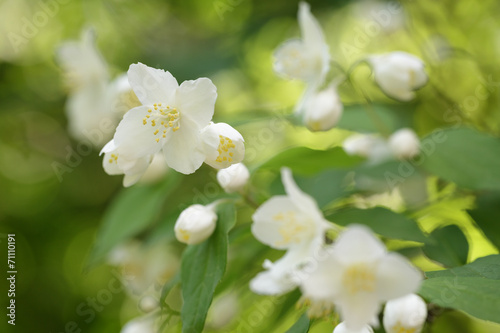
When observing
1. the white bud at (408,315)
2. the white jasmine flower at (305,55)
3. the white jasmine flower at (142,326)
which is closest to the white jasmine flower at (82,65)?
the white jasmine flower at (305,55)

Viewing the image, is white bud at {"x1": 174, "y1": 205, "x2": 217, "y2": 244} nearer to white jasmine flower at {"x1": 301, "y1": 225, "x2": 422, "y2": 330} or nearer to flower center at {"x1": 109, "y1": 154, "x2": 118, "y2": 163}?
flower center at {"x1": 109, "y1": 154, "x2": 118, "y2": 163}

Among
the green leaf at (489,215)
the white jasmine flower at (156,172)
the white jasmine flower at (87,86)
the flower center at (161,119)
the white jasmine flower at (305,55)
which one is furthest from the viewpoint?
the white jasmine flower at (87,86)

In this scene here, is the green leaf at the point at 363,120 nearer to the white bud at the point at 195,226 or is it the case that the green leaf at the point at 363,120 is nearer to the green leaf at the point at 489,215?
the green leaf at the point at 489,215

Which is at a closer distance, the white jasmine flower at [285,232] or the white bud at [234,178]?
the white jasmine flower at [285,232]

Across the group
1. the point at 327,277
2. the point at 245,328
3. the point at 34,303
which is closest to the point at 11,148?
the point at 34,303

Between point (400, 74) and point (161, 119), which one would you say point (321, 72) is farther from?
point (161, 119)

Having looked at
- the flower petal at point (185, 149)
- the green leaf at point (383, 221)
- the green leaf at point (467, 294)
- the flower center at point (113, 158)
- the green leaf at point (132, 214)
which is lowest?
the green leaf at point (132, 214)

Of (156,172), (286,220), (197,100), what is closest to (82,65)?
(156,172)

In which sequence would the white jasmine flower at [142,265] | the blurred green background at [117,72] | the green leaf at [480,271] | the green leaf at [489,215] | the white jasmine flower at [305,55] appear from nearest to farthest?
the green leaf at [480,271]
the green leaf at [489,215]
the white jasmine flower at [305,55]
the white jasmine flower at [142,265]
the blurred green background at [117,72]
